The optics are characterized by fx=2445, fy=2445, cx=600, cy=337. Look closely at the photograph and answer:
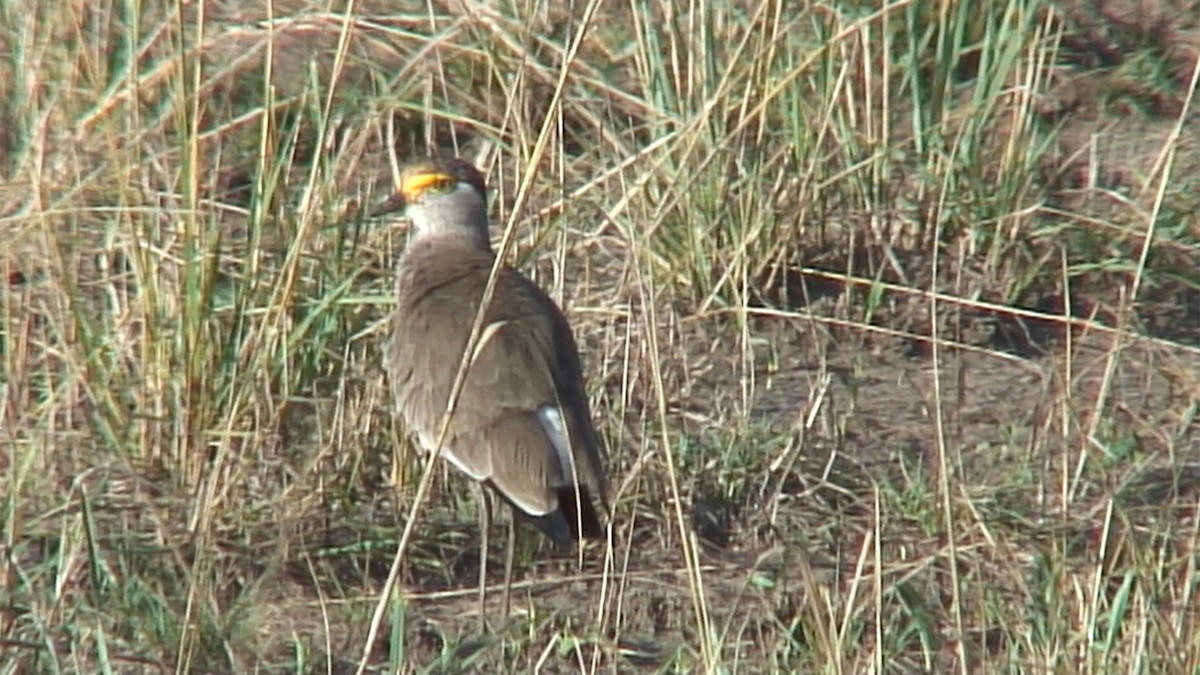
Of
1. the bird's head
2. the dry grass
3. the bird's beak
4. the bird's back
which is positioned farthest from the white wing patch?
the bird's beak

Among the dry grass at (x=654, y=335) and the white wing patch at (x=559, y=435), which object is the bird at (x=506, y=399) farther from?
the dry grass at (x=654, y=335)

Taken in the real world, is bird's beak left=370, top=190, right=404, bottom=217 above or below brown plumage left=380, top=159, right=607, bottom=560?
above

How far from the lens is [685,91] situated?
618 cm

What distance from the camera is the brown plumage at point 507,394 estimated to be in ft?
15.7

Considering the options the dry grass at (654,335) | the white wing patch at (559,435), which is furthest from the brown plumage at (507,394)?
the dry grass at (654,335)

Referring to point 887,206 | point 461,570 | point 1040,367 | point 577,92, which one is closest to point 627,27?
point 577,92

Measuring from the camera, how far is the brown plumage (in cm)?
478

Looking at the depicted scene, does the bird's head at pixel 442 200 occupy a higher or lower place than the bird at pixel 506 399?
higher

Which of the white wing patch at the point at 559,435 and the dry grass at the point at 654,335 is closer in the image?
the dry grass at the point at 654,335

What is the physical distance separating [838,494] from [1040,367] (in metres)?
0.89

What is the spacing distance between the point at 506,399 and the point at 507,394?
11 millimetres

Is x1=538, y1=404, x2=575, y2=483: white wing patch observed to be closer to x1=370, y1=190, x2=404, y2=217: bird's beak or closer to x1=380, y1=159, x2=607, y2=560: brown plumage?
x1=380, y1=159, x2=607, y2=560: brown plumage

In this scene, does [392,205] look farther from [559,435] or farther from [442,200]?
[559,435]

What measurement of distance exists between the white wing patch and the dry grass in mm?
291
